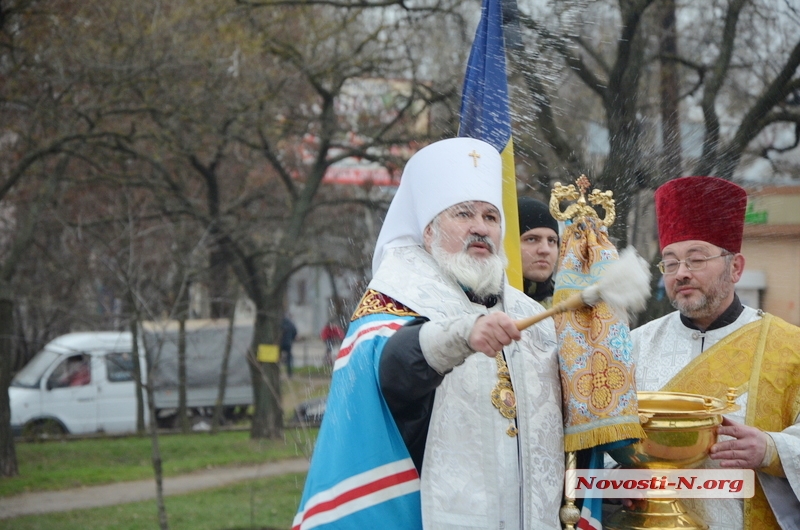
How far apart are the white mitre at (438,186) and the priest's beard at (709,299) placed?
74 cm

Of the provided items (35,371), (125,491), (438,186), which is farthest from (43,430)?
(438,186)

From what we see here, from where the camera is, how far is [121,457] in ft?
41.9

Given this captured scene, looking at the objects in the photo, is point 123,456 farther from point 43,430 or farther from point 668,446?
point 668,446

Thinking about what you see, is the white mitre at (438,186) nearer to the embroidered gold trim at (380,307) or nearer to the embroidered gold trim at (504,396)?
the embroidered gold trim at (380,307)

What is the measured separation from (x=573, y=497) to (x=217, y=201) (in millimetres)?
9906

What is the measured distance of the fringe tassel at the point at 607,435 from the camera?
8.70 ft

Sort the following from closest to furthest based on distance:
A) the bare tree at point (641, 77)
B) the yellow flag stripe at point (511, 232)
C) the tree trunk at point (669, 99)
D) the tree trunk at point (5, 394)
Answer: the yellow flag stripe at point (511, 232)
the tree trunk at point (669, 99)
the bare tree at point (641, 77)
the tree trunk at point (5, 394)

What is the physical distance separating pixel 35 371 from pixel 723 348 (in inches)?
530

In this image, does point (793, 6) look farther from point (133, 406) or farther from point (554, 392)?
point (133, 406)

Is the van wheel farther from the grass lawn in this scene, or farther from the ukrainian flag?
the ukrainian flag

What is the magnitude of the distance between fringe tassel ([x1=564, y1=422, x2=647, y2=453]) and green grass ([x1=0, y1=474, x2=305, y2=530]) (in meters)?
6.08

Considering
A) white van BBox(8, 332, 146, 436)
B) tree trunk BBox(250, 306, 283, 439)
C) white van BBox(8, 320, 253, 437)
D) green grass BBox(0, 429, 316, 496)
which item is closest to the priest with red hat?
green grass BBox(0, 429, 316, 496)

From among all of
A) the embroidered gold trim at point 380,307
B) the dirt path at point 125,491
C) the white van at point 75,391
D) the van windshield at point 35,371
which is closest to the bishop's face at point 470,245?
the embroidered gold trim at point 380,307

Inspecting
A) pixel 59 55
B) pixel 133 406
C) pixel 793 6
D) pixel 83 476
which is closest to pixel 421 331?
pixel 793 6
